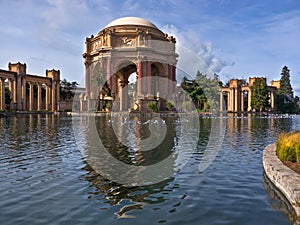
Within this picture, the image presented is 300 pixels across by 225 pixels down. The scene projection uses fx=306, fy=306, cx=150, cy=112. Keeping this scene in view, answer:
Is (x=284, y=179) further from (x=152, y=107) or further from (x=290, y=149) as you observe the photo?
(x=152, y=107)

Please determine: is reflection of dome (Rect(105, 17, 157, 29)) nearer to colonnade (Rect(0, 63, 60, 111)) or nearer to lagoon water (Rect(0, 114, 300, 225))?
colonnade (Rect(0, 63, 60, 111))

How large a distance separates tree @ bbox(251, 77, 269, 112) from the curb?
93.5 metres

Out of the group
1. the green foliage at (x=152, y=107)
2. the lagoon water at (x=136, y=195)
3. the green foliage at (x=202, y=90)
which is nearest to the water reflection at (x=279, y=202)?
the lagoon water at (x=136, y=195)

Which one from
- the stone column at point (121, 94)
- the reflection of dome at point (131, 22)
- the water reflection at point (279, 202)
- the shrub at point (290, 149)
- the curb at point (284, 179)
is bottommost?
the water reflection at point (279, 202)

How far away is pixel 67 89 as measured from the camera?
351 ft

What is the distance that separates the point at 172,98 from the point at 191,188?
76.7 metres

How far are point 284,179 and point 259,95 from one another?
96697mm

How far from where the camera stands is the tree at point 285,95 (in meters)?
114

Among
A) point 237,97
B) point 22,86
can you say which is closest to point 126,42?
point 22,86

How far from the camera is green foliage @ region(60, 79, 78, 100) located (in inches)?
4141

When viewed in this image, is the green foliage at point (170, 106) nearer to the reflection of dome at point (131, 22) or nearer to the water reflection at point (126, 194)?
the reflection of dome at point (131, 22)

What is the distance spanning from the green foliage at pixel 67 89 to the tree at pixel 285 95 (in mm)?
75598

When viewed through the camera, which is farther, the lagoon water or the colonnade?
the colonnade

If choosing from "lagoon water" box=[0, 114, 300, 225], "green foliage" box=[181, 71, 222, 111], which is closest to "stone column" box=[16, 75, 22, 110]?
"green foliage" box=[181, 71, 222, 111]
